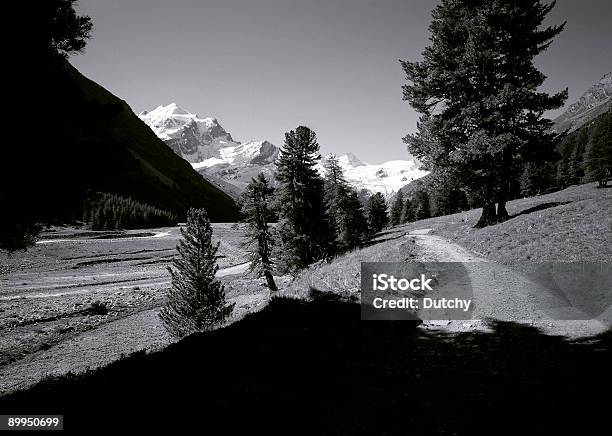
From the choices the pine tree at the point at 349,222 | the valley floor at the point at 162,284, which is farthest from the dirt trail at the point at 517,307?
the pine tree at the point at 349,222

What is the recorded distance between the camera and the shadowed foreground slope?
5504 mm

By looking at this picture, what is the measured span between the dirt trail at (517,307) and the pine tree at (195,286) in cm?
1508

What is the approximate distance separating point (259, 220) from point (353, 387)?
84.6ft

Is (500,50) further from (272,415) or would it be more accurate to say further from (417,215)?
(417,215)

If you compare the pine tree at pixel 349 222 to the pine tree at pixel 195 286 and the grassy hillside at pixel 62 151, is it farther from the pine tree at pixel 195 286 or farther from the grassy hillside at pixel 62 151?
the grassy hillside at pixel 62 151

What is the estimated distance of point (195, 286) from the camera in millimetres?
21641

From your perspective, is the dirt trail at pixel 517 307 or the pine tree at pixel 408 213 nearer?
the dirt trail at pixel 517 307

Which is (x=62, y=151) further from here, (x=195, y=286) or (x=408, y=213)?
(x=408, y=213)

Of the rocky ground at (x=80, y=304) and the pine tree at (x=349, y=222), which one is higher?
the pine tree at (x=349, y=222)

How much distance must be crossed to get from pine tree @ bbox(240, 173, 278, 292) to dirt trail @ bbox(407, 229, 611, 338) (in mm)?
21394

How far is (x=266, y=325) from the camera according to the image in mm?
11492

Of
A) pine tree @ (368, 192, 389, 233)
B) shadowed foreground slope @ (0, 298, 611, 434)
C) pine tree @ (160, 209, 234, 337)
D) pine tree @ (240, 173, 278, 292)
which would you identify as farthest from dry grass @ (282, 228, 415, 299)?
pine tree @ (368, 192, 389, 233)

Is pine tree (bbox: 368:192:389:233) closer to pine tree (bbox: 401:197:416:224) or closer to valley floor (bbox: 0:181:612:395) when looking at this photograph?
pine tree (bbox: 401:197:416:224)

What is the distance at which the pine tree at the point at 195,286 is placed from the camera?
21.1m
